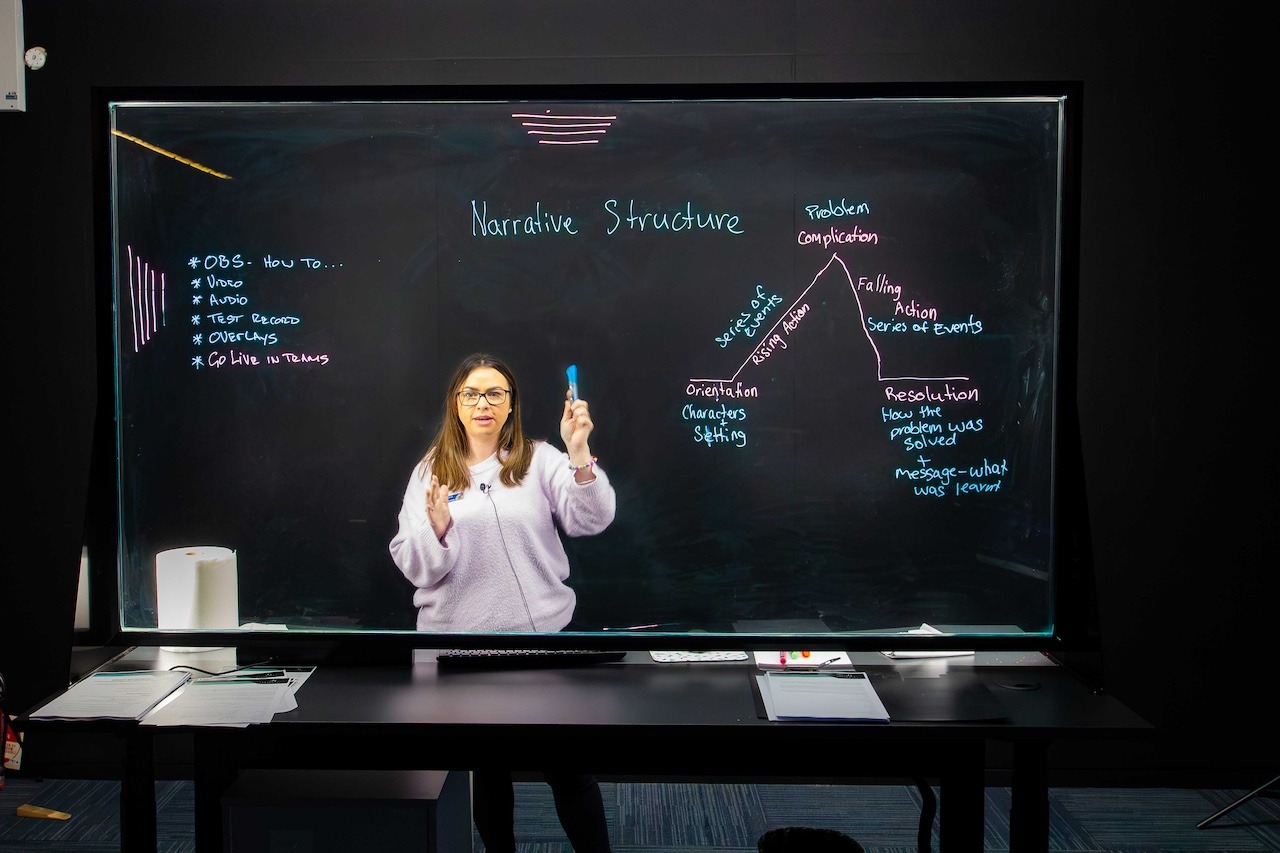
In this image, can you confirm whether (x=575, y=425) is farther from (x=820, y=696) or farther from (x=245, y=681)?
(x=245, y=681)

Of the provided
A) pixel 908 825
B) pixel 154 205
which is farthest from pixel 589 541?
pixel 908 825

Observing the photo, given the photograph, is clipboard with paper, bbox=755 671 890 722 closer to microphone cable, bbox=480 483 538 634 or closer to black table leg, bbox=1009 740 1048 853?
black table leg, bbox=1009 740 1048 853

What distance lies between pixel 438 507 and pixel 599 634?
44 centimetres

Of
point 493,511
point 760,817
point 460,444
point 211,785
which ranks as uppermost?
point 460,444

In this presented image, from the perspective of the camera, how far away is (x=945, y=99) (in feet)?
6.91

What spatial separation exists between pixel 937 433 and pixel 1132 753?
165 centimetres

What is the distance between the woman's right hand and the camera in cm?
214

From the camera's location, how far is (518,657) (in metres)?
2.15

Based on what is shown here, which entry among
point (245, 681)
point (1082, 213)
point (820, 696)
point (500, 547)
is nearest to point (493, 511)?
point (500, 547)

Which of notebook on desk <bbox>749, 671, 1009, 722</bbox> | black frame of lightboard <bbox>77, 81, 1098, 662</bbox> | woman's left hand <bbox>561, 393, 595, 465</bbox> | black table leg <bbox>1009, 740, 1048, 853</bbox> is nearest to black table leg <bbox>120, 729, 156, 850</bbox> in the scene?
black frame of lightboard <bbox>77, 81, 1098, 662</bbox>

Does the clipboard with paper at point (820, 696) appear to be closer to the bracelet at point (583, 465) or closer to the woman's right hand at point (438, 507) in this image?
the bracelet at point (583, 465)

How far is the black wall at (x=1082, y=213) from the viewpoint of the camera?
2.95m

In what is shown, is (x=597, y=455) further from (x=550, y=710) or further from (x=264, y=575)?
(x=264, y=575)

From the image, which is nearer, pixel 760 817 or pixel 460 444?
pixel 460 444
